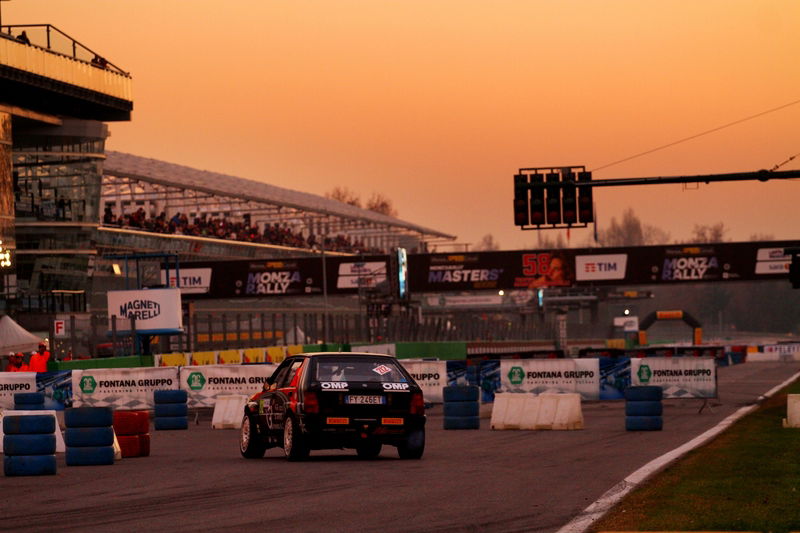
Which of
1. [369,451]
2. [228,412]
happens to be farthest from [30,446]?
[228,412]

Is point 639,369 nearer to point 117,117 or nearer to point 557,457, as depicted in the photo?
point 557,457

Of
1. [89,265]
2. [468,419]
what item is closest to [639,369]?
[468,419]

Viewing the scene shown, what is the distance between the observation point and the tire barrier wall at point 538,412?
26297 mm

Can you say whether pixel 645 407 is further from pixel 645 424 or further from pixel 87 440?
pixel 87 440

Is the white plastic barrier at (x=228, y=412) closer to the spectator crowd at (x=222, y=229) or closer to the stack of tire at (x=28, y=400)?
the stack of tire at (x=28, y=400)

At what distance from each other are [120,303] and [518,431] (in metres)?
24.6

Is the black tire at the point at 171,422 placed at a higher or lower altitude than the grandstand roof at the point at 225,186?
lower

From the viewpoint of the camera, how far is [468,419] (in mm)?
27734

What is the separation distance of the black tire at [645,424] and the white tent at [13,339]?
66.6 feet

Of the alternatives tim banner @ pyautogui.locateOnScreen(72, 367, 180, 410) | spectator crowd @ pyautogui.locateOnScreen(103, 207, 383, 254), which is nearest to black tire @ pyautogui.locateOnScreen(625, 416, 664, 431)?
tim banner @ pyautogui.locateOnScreen(72, 367, 180, 410)

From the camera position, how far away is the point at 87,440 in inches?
750

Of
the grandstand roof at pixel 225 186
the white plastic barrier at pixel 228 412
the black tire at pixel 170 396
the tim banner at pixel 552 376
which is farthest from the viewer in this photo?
the grandstand roof at pixel 225 186

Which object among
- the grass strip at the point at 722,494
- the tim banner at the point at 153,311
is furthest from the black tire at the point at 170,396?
the tim banner at the point at 153,311

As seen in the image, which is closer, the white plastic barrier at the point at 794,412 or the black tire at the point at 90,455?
the black tire at the point at 90,455
